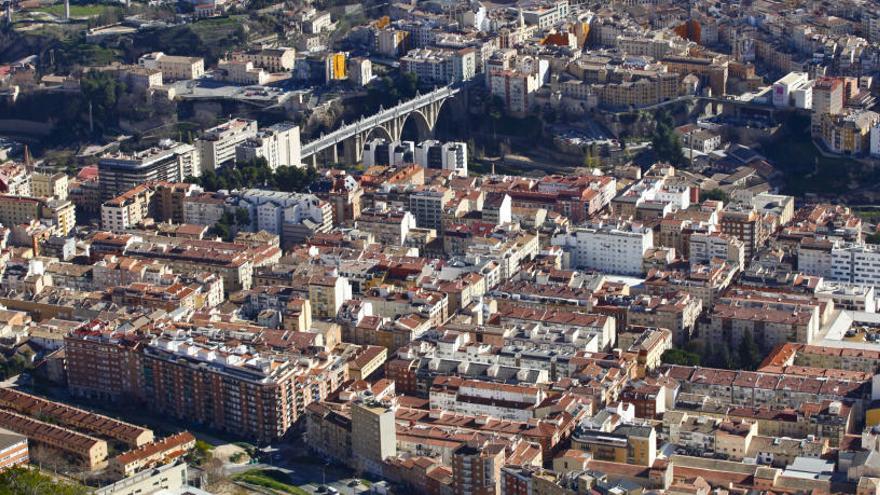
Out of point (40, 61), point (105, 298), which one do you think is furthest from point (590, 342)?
point (40, 61)

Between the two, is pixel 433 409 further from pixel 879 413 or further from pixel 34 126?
pixel 34 126

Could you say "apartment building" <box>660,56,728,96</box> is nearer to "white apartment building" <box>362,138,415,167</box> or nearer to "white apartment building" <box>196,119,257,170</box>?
"white apartment building" <box>362,138,415,167</box>

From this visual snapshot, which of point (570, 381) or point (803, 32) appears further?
point (803, 32)

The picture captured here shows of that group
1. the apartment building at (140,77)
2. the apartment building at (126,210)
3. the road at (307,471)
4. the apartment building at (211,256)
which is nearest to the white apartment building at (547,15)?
the apartment building at (140,77)

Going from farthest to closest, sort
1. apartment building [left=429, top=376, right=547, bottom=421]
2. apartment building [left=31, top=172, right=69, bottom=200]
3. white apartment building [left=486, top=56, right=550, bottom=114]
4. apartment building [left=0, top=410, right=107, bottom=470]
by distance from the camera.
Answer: white apartment building [left=486, top=56, right=550, bottom=114], apartment building [left=31, top=172, right=69, bottom=200], apartment building [left=429, top=376, right=547, bottom=421], apartment building [left=0, top=410, right=107, bottom=470]

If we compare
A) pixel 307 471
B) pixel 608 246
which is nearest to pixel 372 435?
pixel 307 471

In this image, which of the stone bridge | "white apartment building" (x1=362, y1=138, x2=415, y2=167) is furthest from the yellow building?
"white apartment building" (x1=362, y1=138, x2=415, y2=167)

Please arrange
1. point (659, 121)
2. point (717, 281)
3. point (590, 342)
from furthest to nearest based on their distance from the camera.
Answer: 1. point (659, 121)
2. point (717, 281)
3. point (590, 342)
